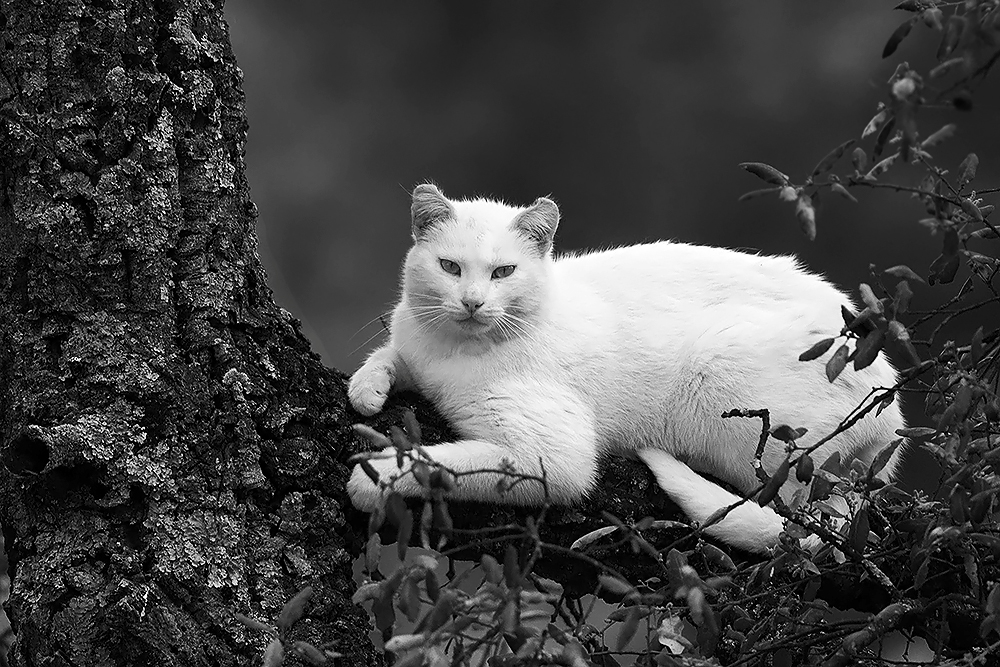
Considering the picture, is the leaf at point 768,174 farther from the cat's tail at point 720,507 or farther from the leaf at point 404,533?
the cat's tail at point 720,507

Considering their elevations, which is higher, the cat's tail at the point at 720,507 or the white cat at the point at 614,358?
the white cat at the point at 614,358

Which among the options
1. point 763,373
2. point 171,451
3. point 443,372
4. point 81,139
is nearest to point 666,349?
point 763,373

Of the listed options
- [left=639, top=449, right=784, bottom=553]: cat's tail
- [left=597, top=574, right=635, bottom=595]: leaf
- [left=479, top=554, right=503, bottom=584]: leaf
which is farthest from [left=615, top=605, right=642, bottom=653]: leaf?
[left=639, top=449, right=784, bottom=553]: cat's tail

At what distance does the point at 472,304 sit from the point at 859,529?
3.10ft

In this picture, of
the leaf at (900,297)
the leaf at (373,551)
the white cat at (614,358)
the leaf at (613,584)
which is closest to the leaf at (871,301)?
the leaf at (900,297)

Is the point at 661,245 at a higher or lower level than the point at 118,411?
higher

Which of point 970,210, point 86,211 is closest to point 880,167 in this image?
point 970,210

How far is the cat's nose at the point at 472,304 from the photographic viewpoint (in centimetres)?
202

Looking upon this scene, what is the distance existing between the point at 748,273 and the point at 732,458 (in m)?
0.47

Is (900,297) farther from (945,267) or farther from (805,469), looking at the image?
(805,469)

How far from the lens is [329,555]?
5.62 feet

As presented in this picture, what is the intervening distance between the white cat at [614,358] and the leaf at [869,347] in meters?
0.78

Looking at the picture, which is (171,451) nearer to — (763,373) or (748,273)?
(763,373)

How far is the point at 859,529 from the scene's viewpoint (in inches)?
53.6
